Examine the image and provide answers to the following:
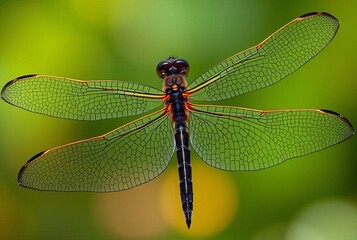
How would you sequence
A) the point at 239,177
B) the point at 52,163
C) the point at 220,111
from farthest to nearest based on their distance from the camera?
the point at 239,177 < the point at 220,111 < the point at 52,163

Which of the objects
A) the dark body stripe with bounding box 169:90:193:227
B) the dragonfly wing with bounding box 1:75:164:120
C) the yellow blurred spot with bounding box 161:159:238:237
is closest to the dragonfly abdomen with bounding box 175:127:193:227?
the dark body stripe with bounding box 169:90:193:227

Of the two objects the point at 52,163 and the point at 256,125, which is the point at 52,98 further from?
the point at 256,125

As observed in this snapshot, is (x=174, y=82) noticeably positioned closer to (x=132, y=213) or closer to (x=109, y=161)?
(x=109, y=161)

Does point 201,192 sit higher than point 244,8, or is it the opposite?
point 244,8

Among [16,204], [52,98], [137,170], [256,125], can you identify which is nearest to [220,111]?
[256,125]

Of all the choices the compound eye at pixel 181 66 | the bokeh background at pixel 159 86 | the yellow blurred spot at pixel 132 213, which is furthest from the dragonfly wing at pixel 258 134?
the yellow blurred spot at pixel 132 213

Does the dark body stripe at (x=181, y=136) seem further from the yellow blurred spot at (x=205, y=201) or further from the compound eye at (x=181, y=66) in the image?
the yellow blurred spot at (x=205, y=201)

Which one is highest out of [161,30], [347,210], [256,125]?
[161,30]

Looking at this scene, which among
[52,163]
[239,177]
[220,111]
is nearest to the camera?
[52,163]
